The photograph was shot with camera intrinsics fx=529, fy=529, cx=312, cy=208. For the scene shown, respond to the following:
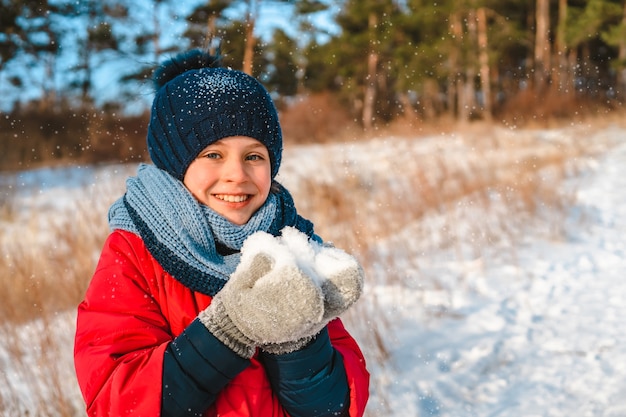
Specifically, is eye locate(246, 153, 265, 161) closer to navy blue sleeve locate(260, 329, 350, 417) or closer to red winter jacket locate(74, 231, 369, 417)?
→ red winter jacket locate(74, 231, 369, 417)

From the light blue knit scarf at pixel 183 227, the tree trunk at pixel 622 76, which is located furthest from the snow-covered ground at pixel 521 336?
the tree trunk at pixel 622 76

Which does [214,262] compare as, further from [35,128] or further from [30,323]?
[35,128]

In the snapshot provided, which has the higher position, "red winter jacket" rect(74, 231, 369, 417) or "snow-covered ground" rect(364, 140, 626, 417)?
"red winter jacket" rect(74, 231, 369, 417)

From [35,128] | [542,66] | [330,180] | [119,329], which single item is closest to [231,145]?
[119,329]

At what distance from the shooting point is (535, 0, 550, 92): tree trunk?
2088 cm

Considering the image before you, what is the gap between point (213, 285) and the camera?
1.17m

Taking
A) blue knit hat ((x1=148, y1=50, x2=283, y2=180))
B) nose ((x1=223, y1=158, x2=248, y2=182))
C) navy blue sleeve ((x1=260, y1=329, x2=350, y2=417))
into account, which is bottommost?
navy blue sleeve ((x1=260, y1=329, x2=350, y2=417))

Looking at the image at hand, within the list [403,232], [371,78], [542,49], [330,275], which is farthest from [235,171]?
[542,49]

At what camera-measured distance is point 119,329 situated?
1081 mm

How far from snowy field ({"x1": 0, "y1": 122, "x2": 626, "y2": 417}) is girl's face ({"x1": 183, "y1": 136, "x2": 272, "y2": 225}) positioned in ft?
5.01

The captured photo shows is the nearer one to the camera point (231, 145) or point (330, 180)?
point (231, 145)

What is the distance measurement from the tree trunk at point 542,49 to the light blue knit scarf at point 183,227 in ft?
71.0

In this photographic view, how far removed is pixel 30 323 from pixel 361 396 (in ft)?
8.49

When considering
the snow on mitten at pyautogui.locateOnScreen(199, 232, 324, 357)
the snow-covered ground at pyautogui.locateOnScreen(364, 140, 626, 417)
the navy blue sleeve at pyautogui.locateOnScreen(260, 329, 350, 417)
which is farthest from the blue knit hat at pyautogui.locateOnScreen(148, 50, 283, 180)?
the snow-covered ground at pyautogui.locateOnScreen(364, 140, 626, 417)
